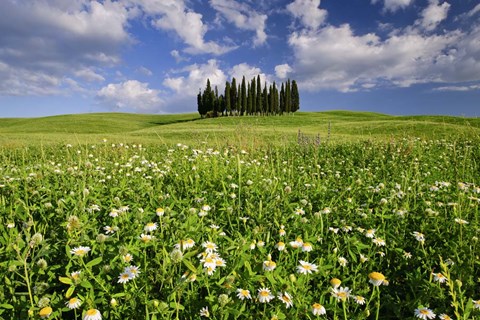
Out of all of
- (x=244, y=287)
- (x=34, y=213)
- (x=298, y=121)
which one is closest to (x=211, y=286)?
(x=244, y=287)

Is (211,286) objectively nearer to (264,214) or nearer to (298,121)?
(264,214)

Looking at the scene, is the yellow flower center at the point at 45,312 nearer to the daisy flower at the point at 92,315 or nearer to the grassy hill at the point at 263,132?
the daisy flower at the point at 92,315

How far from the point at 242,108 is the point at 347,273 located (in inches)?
2714

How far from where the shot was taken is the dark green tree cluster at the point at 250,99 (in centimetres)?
6981

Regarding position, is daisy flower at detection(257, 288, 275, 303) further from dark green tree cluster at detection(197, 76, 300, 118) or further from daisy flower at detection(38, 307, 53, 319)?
dark green tree cluster at detection(197, 76, 300, 118)

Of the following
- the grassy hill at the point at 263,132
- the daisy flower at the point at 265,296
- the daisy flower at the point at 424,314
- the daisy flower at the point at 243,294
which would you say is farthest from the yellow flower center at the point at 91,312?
the grassy hill at the point at 263,132

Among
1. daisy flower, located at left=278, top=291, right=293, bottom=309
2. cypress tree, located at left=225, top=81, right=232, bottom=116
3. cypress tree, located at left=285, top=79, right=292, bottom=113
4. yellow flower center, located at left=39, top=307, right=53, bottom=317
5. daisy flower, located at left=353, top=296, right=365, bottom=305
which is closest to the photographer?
yellow flower center, located at left=39, top=307, right=53, bottom=317

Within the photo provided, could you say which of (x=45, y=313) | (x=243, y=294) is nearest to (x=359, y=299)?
(x=243, y=294)

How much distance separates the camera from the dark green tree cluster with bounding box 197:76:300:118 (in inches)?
2749

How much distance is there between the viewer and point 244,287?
2.04 meters

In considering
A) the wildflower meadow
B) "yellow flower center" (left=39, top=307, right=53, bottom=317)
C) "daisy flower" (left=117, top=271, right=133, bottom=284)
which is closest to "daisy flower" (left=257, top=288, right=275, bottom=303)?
the wildflower meadow

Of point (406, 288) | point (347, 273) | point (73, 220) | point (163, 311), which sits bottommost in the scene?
point (406, 288)

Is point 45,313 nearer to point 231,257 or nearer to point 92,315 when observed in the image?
point 92,315

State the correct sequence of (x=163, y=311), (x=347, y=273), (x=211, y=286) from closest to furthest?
(x=163, y=311) < (x=211, y=286) < (x=347, y=273)
